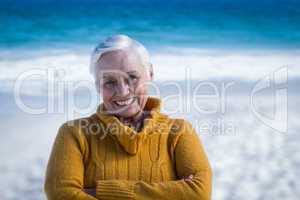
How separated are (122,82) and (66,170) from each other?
13.2 inches

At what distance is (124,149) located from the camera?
1.78 m

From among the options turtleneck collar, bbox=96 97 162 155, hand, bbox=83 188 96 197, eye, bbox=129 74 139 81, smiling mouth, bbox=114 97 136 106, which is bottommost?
hand, bbox=83 188 96 197

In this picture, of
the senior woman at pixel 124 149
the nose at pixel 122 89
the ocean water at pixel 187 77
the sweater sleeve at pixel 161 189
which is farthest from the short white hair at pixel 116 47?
the ocean water at pixel 187 77

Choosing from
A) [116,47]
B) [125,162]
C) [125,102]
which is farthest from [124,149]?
[116,47]

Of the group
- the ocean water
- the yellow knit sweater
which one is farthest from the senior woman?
the ocean water

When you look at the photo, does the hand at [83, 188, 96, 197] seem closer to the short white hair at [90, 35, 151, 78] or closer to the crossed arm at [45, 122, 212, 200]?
the crossed arm at [45, 122, 212, 200]

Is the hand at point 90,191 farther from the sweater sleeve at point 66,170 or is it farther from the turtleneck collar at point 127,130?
the turtleneck collar at point 127,130

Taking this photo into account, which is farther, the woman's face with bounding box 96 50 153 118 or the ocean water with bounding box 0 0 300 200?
the ocean water with bounding box 0 0 300 200

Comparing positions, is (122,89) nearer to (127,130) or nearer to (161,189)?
(127,130)

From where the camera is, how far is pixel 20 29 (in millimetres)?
6930

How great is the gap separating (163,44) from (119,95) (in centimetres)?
467

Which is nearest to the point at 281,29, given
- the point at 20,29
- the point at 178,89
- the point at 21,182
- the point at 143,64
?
the point at 178,89

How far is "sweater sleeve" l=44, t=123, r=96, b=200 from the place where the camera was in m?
1.69

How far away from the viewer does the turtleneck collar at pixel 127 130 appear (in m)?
1.74
